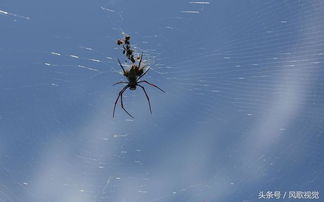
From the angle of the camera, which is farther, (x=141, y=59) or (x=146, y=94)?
(x=146, y=94)

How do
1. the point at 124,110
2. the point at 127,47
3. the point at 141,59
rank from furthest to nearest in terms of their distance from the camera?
the point at 124,110 < the point at 141,59 < the point at 127,47

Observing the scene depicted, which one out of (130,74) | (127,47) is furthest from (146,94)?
(127,47)

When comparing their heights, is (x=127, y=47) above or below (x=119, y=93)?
above

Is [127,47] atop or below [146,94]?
atop

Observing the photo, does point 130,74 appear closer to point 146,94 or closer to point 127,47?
point 146,94

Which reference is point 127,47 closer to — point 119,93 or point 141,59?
point 141,59

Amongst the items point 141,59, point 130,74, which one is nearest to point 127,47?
point 141,59

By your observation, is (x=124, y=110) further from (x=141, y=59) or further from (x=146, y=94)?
(x=141, y=59)

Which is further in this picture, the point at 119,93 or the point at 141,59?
the point at 119,93

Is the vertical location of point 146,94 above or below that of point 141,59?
below

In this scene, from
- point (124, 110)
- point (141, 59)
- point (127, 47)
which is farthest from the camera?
point (124, 110)
